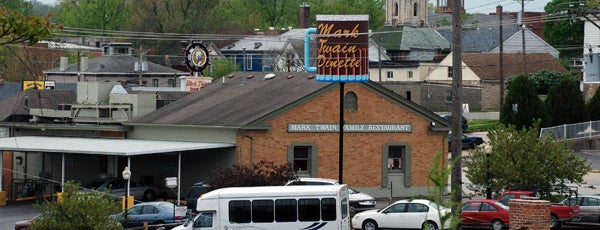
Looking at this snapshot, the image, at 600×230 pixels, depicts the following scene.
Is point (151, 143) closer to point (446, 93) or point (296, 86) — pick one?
point (296, 86)

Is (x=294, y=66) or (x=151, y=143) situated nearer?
(x=151, y=143)

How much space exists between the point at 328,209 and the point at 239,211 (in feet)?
8.71

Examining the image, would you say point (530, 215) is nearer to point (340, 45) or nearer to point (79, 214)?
point (79, 214)

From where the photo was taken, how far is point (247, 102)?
183 ft

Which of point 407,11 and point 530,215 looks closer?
point 530,215

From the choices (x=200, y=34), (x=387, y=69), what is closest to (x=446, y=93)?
(x=387, y=69)

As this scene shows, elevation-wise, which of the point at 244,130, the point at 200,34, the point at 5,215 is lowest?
the point at 5,215

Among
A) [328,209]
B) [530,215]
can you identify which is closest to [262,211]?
[328,209]

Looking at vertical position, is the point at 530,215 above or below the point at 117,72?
below

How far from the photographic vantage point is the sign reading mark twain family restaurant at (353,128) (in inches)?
2080

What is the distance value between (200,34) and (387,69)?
86.4 ft

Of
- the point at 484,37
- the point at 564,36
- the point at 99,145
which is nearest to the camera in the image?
the point at 99,145

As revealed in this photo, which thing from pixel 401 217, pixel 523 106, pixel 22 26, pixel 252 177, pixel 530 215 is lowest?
pixel 401 217

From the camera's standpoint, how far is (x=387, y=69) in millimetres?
115750
